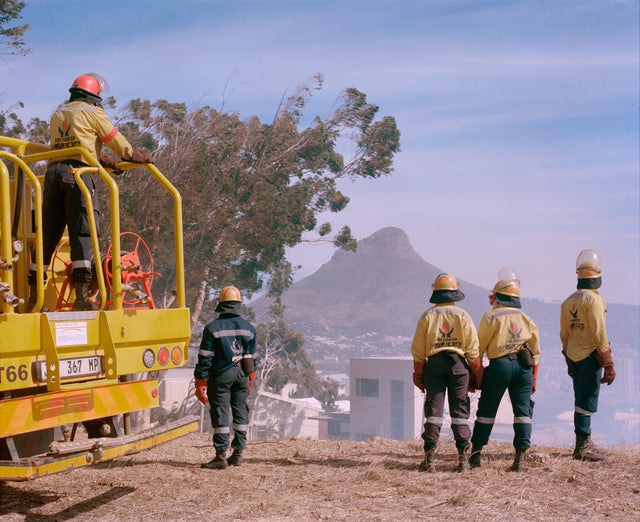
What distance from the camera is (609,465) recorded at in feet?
23.4

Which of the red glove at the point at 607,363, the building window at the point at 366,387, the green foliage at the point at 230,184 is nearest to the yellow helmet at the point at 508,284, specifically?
the red glove at the point at 607,363

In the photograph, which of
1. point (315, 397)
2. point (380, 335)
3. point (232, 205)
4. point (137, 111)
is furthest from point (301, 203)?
point (380, 335)

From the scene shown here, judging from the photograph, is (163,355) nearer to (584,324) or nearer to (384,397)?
(584,324)

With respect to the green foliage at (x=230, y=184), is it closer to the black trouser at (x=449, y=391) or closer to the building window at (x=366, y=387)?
the black trouser at (x=449, y=391)

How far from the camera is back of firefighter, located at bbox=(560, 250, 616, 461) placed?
7199mm

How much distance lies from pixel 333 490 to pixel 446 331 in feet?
6.33

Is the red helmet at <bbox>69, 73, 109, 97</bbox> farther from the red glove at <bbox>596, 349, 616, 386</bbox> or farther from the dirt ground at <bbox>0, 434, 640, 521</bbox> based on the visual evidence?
the red glove at <bbox>596, 349, 616, 386</bbox>

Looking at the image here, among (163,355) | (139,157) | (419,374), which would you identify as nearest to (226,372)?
(163,355)

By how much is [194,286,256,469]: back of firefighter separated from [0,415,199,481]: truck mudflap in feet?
3.93

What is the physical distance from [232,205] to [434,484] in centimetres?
1750

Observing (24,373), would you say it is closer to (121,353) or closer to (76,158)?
(121,353)

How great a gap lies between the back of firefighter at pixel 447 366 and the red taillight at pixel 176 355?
2.45 meters

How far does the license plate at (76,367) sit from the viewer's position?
4.66m

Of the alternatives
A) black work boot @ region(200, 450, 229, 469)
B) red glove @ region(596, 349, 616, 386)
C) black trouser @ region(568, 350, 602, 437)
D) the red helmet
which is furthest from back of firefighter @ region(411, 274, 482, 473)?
the red helmet
